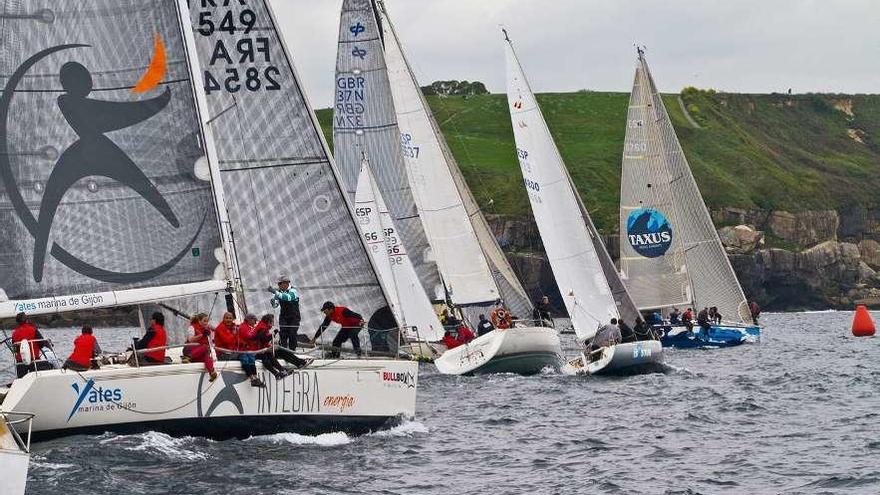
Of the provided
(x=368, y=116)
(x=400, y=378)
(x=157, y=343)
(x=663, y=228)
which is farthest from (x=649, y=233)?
(x=157, y=343)

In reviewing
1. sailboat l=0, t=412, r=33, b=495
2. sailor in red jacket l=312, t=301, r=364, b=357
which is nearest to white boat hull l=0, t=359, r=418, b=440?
sailor in red jacket l=312, t=301, r=364, b=357

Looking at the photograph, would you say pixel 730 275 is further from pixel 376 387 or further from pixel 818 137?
pixel 818 137

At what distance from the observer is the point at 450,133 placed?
12656cm

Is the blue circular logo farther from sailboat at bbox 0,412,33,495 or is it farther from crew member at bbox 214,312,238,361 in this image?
sailboat at bbox 0,412,33,495

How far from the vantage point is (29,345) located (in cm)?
1750

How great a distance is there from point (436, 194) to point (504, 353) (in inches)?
328

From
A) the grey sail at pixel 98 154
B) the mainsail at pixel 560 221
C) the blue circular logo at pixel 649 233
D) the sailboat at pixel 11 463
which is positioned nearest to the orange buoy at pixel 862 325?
the blue circular logo at pixel 649 233

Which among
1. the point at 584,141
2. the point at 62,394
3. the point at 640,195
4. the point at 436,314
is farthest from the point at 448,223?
the point at 584,141

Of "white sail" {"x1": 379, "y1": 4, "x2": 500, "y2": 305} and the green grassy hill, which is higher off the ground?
the green grassy hill

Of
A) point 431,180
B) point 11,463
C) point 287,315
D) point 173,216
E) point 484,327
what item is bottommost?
point 11,463

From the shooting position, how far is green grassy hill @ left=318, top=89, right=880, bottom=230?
108 m

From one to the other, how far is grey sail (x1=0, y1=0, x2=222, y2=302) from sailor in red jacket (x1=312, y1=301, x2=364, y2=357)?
161 centimetres

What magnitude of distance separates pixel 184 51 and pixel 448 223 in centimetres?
1971

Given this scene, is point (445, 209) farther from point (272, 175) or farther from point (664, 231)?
point (272, 175)
